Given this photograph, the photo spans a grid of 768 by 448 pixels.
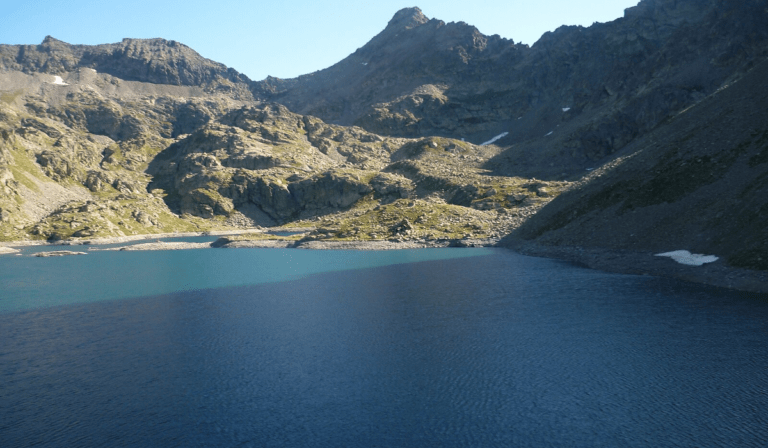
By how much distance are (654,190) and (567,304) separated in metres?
49.7

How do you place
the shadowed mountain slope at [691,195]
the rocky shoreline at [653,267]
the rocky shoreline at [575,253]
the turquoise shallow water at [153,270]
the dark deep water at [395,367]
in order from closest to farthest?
the dark deep water at [395,367]
the rocky shoreline at [653,267]
the rocky shoreline at [575,253]
the shadowed mountain slope at [691,195]
the turquoise shallow water at [153,270]

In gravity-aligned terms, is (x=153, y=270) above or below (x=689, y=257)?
below

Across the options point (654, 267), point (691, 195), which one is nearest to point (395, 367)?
point (654, 267)

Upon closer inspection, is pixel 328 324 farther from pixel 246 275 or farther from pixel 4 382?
pixel 246 275

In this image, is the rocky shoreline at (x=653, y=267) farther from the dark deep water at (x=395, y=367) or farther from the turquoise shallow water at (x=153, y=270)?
the turquoise shallow water at (x=153, y=270)

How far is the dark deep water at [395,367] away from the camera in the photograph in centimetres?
2400

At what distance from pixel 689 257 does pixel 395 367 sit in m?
53.3

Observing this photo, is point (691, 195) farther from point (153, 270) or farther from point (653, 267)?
point (153, 270)

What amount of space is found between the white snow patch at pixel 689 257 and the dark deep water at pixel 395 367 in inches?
209

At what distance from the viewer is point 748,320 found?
41000 mm

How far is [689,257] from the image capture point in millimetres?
64938

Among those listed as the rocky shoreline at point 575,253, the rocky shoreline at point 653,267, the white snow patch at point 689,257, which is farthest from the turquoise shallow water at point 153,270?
the white snow patch at point 689,257

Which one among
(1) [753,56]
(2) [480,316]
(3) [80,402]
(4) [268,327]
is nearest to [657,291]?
(2) [480,316]

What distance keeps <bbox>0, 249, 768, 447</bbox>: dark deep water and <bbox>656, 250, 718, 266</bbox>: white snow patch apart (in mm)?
5316
